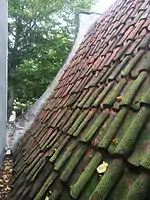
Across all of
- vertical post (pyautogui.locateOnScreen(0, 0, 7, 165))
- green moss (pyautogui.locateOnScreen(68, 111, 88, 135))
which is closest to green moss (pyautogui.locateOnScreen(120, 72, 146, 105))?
green moss (pyautogui.locateOnScreen(68, 111, 88, 135))

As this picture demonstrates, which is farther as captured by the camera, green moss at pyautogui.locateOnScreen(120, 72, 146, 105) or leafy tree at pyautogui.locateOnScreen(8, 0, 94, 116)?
leafy tree at pyautogui.locateOnScreen(8, 0, 94, 116)

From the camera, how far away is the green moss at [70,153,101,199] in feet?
5.02

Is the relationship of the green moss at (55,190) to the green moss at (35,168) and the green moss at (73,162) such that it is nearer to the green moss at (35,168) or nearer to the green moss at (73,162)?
the green moss at (73,162)

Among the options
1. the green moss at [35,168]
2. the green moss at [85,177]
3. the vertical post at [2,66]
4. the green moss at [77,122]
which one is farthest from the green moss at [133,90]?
the vertical post at [2,66]

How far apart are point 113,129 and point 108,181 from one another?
37 centimetres

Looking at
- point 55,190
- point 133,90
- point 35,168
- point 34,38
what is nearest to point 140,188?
point 133,90

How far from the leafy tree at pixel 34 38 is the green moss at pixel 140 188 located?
Result: 12907mm

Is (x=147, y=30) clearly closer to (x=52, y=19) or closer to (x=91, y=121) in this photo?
(x=91, y=121)

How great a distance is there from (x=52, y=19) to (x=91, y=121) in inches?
589

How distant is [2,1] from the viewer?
551 centimetres

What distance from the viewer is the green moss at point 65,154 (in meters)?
2.03

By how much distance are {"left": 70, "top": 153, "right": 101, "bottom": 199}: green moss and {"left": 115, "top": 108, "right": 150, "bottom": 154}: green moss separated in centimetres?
23

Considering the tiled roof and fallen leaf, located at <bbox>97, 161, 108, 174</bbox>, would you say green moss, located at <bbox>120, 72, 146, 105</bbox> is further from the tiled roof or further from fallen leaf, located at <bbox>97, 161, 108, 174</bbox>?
fallen leaf, located at <bbox>97, 161, 108, 174</bbox>

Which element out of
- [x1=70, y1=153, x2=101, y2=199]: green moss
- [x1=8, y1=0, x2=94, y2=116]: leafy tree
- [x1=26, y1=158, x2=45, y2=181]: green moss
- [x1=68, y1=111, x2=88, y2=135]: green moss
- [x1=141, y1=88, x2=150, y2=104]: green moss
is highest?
[x1=8, y1=0, x2=94, y2=116]: leafy tree
